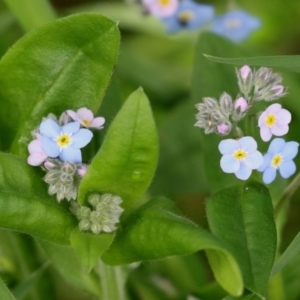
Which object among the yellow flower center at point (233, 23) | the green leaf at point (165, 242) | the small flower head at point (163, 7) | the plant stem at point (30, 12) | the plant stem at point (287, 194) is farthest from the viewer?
the yellow flower center at point (233, 23)

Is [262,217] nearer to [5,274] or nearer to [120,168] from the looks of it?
[120,168]

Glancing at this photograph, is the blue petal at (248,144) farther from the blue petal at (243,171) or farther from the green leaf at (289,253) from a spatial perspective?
the green leaf at (289,253)

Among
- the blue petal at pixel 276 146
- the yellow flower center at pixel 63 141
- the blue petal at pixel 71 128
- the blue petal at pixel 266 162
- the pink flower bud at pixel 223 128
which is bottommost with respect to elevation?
the blue petal at pixel 266 162

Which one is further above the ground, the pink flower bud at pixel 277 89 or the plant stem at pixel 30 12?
the plant stem at pixel 30 12

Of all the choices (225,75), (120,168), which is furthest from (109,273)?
(225,75)

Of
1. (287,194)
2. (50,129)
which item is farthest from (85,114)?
Answer: (287,194)

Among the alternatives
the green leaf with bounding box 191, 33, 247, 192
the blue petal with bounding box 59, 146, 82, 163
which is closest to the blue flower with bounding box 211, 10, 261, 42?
the green leaf with bounding box 191, 33, 247, 192

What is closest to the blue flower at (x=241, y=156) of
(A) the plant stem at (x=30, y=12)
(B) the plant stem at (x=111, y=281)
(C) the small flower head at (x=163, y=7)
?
(B) the plant stem at (x=111, y=281)
